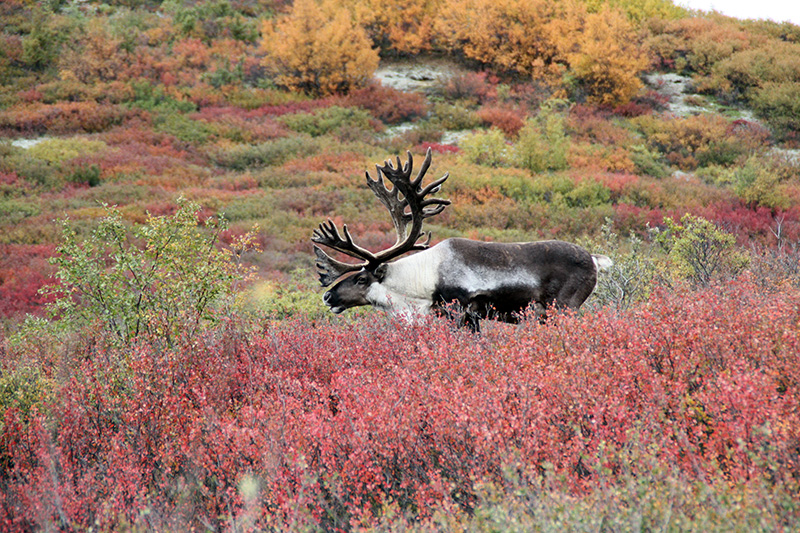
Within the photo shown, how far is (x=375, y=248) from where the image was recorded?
12.5 m

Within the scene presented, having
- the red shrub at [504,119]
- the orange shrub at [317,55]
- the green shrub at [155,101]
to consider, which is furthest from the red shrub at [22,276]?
the orange shrub at [317,55]

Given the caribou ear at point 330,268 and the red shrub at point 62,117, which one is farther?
the red shrub at point 62,117

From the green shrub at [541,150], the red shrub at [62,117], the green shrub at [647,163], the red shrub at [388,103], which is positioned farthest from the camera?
the red shrub at [388,103]

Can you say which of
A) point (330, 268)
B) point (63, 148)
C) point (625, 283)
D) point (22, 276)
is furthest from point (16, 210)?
point (625, 283)

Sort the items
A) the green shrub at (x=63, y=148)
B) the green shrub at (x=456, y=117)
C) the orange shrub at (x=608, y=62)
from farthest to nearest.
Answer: the orange shrub at (x=608, y=62) → the green shrub at (x=456, y=117) → the green shrub at (x=63, y=148)

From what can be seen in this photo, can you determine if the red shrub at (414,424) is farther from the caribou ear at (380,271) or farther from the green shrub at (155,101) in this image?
the green shrub at (155,101)

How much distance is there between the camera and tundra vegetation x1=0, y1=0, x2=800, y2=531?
97.0 inches

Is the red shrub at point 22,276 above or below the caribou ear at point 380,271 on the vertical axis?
below

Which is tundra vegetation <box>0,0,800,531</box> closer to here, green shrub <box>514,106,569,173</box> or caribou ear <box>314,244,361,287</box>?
green shrub <box>514,106,569,173</box>

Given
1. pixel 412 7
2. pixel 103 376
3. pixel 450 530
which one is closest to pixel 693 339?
pixel 450 530

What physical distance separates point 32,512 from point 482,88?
28.8m

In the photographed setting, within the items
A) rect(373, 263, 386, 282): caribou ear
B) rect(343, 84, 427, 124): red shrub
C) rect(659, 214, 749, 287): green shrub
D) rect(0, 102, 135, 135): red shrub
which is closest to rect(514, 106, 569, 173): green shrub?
rect(343, 84, 427, 124): red shrub

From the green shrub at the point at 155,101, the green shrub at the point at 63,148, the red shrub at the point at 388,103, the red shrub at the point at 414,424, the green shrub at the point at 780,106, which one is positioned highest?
the red shrub at the point at 414,424

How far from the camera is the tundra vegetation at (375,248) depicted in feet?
8.09
